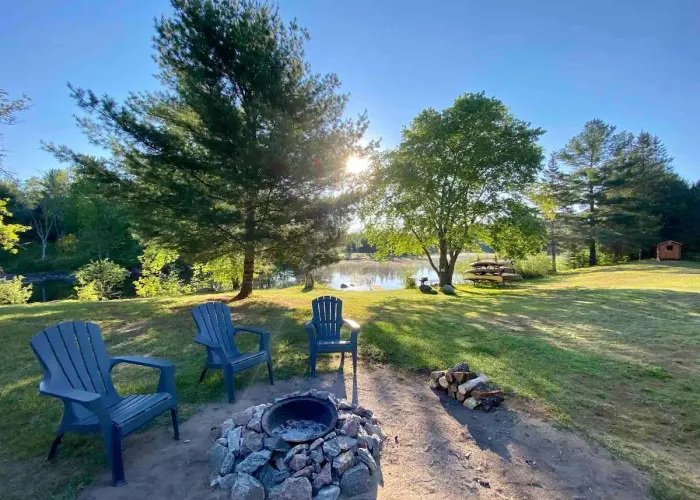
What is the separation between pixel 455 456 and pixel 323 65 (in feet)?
26.4

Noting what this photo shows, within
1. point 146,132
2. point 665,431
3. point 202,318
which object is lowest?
point 665,431

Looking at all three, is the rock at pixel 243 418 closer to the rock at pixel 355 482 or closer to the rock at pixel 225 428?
the rock at pixel 225 428

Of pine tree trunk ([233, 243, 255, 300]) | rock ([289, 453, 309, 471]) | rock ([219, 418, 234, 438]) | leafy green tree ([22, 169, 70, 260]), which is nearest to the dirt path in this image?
rock ([219, 418, 234, 438])

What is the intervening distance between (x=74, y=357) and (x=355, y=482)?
7.63ft

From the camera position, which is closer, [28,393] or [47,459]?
[47,459]

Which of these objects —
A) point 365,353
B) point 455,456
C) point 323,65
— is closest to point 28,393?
point 365,353

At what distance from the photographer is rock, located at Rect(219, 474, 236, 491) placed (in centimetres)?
204

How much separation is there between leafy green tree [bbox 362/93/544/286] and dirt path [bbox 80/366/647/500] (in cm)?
931

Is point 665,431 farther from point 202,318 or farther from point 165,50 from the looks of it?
point 165,50

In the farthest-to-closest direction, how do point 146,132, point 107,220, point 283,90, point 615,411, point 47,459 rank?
point 107,220 < point 283,90 < point 146,132 < point 615,411 < point 47,459

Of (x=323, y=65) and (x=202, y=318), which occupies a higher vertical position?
(x=323, y=65)

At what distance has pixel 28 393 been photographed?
11.1 feet

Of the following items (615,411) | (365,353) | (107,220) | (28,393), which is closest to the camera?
(615,411)

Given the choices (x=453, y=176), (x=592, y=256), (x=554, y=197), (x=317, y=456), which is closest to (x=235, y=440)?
(x=317, y=456)
